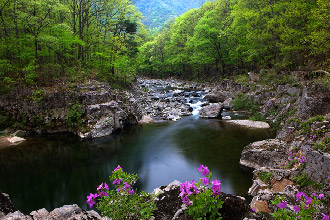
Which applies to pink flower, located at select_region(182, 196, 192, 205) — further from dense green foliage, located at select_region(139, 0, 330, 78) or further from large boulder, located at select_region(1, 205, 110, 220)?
dense green foliage, located at select_region(139, 0, 330, 78)

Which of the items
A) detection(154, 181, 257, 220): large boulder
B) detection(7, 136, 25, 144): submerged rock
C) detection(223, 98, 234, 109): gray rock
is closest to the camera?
detection(154, 181, 257, 220): large boulder

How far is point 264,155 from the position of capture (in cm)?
1292

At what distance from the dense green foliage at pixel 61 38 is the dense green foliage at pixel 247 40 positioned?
468 inches

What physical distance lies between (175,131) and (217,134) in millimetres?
4163

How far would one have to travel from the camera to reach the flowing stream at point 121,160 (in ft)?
41.9

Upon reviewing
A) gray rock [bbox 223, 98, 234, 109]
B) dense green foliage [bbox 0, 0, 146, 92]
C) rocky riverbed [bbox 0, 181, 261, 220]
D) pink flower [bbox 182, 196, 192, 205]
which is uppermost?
dense green foliage [bbox 0, 0, 146, 92]

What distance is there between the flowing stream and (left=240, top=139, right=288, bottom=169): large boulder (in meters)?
0.83

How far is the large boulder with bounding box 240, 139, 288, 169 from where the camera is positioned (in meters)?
12.4

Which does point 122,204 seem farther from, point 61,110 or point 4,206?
point 61,110

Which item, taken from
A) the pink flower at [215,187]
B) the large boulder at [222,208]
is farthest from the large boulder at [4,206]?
the pink flower at [215,187]

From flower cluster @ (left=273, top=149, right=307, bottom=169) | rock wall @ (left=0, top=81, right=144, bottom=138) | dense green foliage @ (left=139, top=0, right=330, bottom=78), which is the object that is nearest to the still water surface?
rock wall @ (left=0, top=81, right=144, bottom=138)

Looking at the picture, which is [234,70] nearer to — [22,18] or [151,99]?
[151,99]

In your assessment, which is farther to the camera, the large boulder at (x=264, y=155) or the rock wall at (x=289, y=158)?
the large boulder at (x=264, y=155)

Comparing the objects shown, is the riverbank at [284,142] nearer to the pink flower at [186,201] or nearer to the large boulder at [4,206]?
the pink flower at [186,201]
